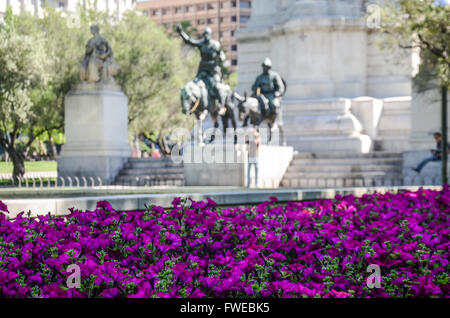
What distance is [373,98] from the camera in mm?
27781

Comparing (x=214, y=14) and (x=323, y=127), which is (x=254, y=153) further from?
(x=214, y=14)

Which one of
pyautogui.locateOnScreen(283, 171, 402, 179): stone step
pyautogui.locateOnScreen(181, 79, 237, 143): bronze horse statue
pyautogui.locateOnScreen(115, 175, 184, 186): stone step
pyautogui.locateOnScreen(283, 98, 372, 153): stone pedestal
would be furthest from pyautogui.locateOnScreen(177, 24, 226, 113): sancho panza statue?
pyautogui.locateOnScreen(283, 98, 372, 153): stone pedestal

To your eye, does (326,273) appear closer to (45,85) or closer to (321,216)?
(321,216)

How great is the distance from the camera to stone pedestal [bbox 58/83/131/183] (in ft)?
76.2

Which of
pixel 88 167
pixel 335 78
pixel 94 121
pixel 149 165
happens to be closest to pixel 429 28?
pixel 149 165

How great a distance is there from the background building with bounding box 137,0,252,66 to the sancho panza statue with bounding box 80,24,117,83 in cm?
8607

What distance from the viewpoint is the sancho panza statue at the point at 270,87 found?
894 inches

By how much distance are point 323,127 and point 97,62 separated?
8661 millimetres

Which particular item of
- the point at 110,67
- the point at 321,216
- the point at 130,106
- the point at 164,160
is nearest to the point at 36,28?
the point at 130,106

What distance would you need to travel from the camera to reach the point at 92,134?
23609mm

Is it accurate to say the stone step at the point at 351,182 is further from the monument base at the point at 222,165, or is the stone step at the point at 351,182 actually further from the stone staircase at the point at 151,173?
the stone staircase at the point at 151,173

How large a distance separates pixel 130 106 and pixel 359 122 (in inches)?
466

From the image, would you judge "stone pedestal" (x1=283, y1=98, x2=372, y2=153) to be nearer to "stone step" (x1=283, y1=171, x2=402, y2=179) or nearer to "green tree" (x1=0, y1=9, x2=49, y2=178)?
"stone step" (x1=283, y1=171, x2=402, y2=179)
